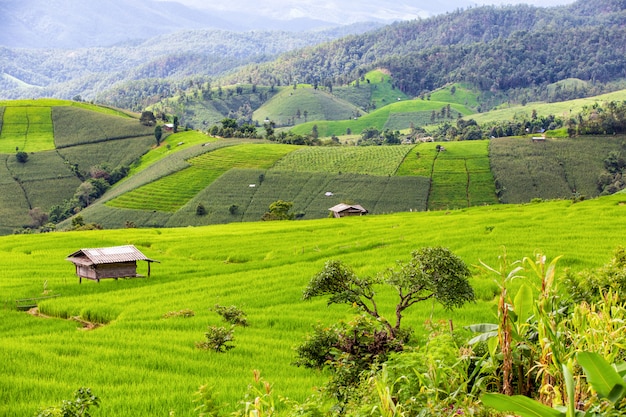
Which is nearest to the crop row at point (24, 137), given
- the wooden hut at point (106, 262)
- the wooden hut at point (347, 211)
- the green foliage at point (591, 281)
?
the wooden hut at point (347, 211)

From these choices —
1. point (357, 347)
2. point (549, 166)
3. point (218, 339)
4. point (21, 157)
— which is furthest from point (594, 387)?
point (21, 157)

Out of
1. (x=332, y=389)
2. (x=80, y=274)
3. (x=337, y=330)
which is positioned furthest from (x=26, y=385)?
(x=80, y=274)

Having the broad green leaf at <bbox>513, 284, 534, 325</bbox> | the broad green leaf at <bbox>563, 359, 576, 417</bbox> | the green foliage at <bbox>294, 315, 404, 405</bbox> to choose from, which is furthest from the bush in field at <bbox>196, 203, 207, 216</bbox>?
the broad green leaf at <bbox>563, 359, 576, 417</bbox>

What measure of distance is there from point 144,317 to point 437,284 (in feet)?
58.1

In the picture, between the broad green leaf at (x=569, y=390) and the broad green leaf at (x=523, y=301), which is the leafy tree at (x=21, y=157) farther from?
the broad green leaf at (x=569, y=390)

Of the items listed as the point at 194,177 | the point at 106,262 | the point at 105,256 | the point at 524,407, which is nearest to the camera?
the point at 524,407

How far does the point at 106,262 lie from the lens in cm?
4350

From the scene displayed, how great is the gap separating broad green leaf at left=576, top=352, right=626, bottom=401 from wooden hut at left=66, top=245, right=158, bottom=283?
41514mm

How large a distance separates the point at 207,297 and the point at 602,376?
33.0m

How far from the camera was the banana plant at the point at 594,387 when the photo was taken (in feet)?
15.6

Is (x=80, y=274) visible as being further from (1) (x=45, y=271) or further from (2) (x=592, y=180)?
(2) (x=592, y=180)

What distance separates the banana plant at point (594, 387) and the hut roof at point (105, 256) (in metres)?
41.4

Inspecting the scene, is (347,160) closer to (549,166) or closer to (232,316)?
(549,166)

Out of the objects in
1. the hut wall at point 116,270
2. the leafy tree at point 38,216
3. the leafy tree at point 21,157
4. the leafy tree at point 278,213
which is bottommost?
the leafy tree at point 38,216
